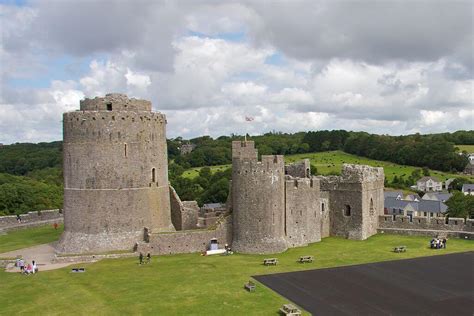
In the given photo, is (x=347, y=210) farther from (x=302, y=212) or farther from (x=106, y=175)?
(x=106, y=175)

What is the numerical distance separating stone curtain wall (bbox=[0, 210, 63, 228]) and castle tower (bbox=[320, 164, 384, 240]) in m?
27.2

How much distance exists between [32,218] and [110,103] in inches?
782

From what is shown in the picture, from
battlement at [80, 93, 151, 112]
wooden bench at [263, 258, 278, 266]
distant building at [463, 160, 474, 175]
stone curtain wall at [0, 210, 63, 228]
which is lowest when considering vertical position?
wooden bench at [263, 258, 278, 266]

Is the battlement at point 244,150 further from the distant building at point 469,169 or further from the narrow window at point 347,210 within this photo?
the distant building at point 469,169

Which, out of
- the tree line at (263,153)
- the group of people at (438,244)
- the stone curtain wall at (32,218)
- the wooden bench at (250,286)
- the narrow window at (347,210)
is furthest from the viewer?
the tree line at (263,153)

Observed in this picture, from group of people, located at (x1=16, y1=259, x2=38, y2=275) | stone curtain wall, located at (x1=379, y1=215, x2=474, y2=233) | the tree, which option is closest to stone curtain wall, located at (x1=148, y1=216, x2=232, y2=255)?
group of people, located at (x1=16, y1=259, x2=38, y2=275)

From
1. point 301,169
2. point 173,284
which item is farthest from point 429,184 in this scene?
point 173,284

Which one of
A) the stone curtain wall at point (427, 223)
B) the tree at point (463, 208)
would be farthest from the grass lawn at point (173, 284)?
the tree at point (463, 208)

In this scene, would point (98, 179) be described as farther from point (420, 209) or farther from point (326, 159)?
point (326, 159)

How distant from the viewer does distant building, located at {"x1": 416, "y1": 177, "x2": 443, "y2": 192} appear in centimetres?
9582

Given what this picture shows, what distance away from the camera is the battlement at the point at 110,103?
33.3 meters

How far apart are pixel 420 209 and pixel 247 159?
148 ft

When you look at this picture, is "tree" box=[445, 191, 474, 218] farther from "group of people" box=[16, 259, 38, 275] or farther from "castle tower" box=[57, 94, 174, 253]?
"group of people" box=[16, 259, 38, 275]

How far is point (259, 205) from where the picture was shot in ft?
105
